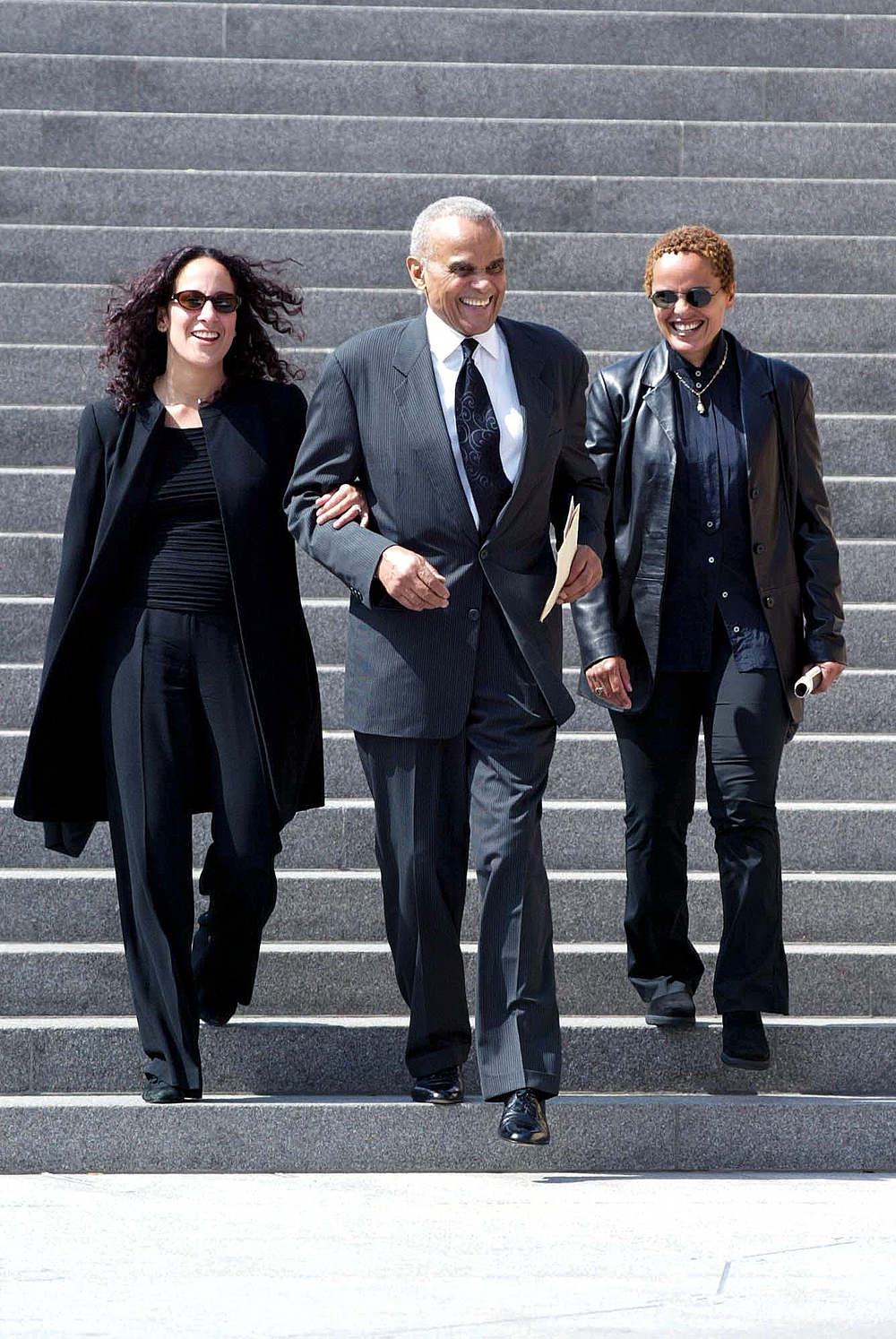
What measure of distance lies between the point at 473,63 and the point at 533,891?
5625mm

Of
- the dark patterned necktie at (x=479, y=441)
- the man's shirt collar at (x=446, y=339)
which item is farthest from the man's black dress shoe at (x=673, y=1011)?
the man's shirt collar at (x=446, y=339)

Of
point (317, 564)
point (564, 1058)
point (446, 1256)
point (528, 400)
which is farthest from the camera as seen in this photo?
point (317, 564)

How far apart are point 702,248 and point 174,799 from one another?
176 cm

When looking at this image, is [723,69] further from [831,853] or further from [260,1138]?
[260,1138]

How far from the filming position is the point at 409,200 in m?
8.11

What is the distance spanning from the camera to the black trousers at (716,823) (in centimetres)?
461

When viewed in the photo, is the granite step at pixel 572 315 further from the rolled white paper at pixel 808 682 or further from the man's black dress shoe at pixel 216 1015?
the man's black dress shoe at pixel 216 1015

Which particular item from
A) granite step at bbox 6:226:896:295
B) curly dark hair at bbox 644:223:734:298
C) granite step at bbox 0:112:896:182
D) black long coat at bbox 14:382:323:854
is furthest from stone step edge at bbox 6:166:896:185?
black long coat at bbox 14:382:323:854

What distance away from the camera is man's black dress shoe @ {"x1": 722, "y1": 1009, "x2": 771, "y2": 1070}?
4.61 meters

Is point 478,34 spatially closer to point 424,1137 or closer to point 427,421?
point 427,421

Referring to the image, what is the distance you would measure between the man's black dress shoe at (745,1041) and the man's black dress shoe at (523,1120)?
56 cm

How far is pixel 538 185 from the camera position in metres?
8.16

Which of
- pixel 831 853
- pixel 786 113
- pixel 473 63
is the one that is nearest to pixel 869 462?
pixel 831 853

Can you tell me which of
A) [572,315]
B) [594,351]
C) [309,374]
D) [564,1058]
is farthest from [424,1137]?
[572,315]
